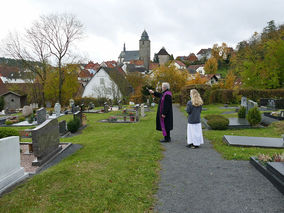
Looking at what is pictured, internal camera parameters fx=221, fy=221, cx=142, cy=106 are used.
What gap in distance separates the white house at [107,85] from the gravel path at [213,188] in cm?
2927

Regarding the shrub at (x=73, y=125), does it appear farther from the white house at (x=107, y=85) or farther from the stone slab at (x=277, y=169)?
the white house at (x=107, y=85)

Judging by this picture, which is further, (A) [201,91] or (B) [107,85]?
(B) [107,85]

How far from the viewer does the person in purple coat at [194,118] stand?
730 cm

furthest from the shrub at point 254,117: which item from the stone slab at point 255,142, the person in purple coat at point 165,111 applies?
the person in purple coat at point 165,111

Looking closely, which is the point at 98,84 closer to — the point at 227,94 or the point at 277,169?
the point at 227,94

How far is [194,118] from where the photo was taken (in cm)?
732

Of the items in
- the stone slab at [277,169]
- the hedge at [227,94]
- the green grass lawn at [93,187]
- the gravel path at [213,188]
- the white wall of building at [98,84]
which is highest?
the white wall of building at [98,84]

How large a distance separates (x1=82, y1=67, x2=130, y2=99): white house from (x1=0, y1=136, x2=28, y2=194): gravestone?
29645 millimetres

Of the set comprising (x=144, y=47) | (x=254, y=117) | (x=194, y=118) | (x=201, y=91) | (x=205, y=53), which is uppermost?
(x=144, y=47)

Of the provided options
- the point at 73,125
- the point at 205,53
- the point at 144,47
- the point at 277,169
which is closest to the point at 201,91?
the point at 73,125

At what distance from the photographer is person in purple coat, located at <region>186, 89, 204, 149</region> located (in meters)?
7.30

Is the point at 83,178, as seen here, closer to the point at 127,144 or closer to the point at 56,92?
the point at 127,144

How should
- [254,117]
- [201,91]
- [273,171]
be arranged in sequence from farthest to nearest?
[201,91]
[254,117]
[273,171]

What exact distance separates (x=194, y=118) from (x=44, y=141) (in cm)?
470
